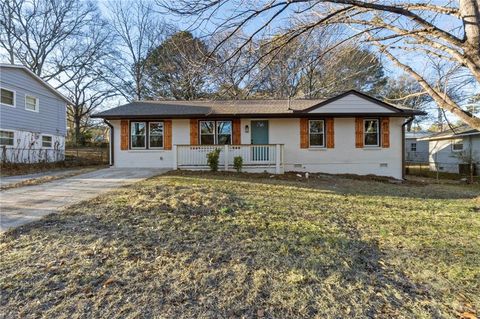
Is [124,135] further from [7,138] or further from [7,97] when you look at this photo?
[7,97]

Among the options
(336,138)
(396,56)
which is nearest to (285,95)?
(336,138)

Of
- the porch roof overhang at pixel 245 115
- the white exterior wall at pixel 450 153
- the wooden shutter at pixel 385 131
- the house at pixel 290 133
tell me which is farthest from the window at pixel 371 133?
the white exterior wall at pixel 450 153

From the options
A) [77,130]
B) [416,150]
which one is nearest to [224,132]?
[77,130]

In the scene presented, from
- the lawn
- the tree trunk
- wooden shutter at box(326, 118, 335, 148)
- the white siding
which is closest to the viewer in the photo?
the lawn

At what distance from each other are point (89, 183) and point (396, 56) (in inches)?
369

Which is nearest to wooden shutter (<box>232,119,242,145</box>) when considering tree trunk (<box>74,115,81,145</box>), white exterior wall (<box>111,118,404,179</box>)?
white exterior wall (<box>111,118,404,179</box>)

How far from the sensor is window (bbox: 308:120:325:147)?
13.5 m

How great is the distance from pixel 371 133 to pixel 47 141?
1935 cm

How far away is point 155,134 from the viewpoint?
44.9 feet

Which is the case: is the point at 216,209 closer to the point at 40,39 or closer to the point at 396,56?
the point at 396,56

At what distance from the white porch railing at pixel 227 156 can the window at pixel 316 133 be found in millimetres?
2362

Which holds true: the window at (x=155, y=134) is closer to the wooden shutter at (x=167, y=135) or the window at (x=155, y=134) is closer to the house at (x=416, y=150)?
the wooden shutter at (x=167, y=135)

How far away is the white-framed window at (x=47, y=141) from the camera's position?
58.6 feet

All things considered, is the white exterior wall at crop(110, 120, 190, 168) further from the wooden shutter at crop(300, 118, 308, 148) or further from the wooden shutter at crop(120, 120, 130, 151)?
the wooden shutter at crop(300, 118, 308, 148)
